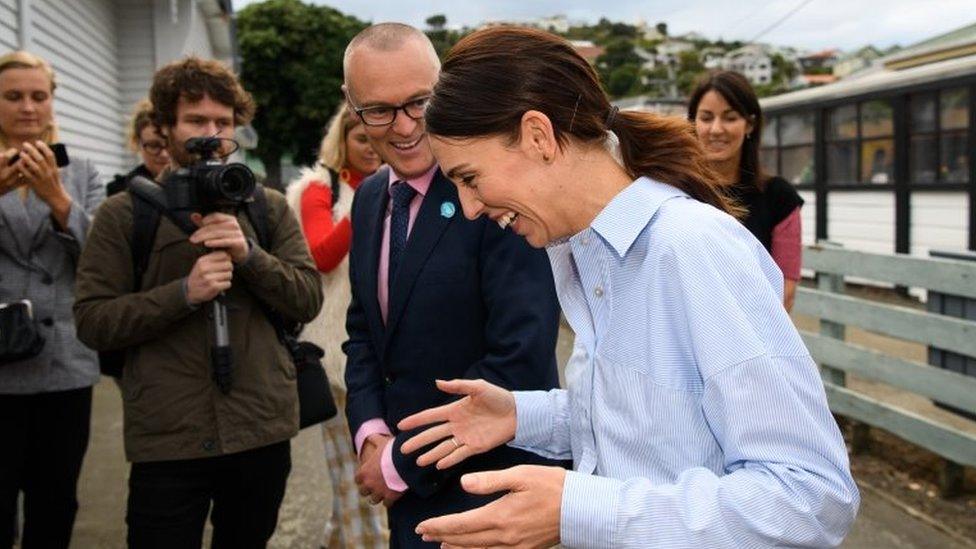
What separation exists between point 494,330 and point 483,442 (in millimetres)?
401

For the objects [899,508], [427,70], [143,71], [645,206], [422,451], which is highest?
[143,71]

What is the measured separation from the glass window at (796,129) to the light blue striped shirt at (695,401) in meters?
15.0

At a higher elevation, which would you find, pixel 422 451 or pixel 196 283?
pixel 196 283

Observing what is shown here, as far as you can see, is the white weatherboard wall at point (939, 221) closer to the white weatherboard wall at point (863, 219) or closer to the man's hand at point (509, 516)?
the white weatherboard wall at point (863, 219)

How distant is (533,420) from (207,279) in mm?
1347

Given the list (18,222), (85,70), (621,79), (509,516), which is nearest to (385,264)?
(509,516)

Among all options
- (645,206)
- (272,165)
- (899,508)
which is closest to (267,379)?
(645,206)

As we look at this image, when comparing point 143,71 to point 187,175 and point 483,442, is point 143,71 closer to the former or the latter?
point 187,175

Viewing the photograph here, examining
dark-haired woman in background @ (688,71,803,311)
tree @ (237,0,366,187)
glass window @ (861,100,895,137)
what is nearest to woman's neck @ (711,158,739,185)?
dark-haired woman in background @ (688,71,803,311)

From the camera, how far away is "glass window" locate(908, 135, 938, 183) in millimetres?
12625

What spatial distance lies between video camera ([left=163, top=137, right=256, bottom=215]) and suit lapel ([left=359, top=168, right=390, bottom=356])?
0.45 m

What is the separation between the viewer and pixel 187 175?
2.85m

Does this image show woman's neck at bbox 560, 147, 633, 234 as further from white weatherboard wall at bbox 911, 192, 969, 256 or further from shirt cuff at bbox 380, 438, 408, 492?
white weatherboard wall at bbox 911, 192, 969, 256

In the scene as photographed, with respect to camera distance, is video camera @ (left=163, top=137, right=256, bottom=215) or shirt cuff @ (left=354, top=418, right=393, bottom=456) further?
video camera @ (left=163, top=137, right=256, bottom=215)
